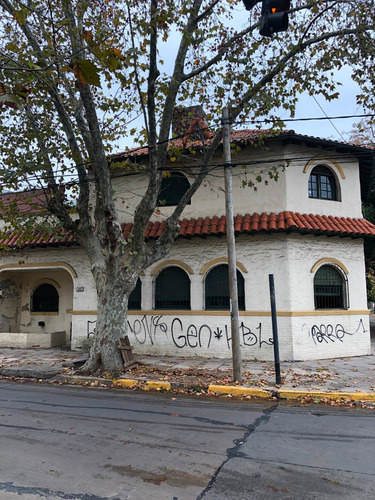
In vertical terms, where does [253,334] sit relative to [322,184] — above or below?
below

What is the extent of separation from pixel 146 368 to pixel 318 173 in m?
7.89

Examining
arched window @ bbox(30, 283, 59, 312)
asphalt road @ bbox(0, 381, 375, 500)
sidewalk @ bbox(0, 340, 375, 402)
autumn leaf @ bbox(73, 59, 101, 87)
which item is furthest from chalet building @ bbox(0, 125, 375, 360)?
autumn leaf @ bbox(73, 59, 101, 87)

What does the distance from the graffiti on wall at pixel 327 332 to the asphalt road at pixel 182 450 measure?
4.28 m

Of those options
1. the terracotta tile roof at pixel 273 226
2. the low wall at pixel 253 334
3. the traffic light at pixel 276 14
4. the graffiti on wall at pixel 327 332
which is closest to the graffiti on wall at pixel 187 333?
the low wall at pixel 253 334

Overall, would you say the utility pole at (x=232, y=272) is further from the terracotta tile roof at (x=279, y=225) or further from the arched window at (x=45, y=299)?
the arched window at (x=45, y=299)

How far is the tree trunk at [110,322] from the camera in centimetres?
944

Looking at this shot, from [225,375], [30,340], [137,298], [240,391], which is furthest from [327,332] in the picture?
[30,340]

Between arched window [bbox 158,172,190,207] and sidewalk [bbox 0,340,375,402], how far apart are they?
16.8 feet

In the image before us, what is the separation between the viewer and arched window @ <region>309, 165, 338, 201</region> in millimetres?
12344

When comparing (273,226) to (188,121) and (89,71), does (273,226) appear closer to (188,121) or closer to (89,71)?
(188,121)

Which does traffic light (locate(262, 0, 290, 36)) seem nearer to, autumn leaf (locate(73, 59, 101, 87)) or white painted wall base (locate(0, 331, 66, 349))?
autumn leaf (locate(73, 59, 101, 87))

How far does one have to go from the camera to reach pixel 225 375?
360 inches

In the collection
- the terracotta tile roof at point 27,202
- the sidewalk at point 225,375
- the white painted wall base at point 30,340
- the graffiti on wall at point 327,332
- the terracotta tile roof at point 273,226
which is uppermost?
the terracotta tile roof at point 27,202

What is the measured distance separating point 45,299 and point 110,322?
25.5ft
